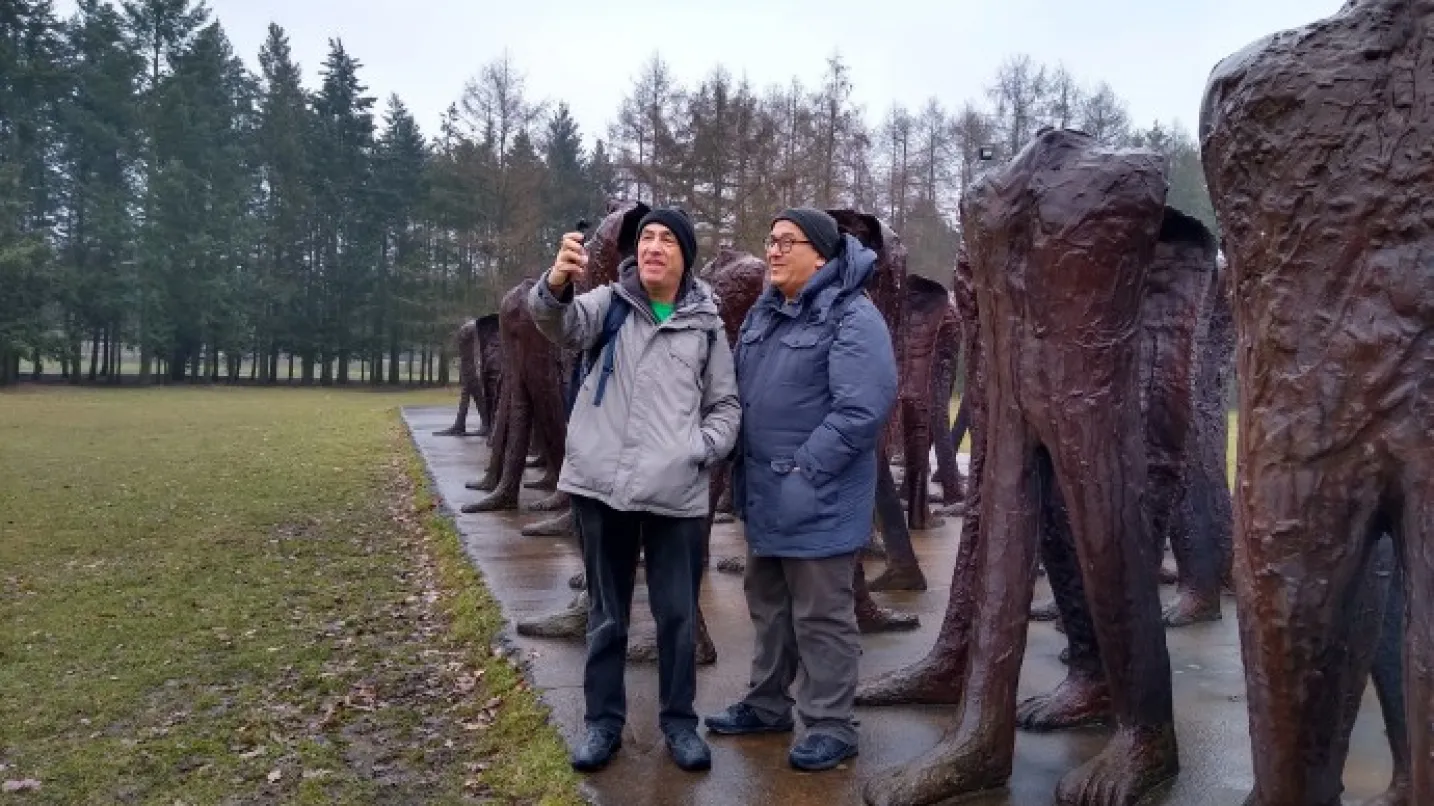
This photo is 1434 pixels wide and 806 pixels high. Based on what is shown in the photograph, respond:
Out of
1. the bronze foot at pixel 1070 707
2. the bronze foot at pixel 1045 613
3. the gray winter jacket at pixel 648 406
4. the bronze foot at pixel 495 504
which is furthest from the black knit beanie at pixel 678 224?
the bronze foot at pixel 495 504

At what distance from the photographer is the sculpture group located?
86.4 inches

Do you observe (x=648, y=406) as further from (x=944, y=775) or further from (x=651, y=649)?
(x=651, y=649)

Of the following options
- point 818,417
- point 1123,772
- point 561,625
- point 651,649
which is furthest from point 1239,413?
point 561,625

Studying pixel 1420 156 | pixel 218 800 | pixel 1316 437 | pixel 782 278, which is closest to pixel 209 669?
pixel 218 800

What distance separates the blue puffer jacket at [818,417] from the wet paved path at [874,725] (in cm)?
70

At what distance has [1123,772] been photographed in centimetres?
320

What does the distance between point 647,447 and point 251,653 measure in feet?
9.49

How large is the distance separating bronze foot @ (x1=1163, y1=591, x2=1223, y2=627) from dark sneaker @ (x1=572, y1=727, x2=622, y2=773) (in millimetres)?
2973

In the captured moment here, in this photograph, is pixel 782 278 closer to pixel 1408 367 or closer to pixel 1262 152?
pixel 1262 152

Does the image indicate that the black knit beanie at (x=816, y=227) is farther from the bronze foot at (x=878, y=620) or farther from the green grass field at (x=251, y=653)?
the bronze foot at (x=878, y=620)

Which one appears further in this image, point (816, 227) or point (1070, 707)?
point (1070, 707)

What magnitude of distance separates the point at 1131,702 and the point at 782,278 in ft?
5.43

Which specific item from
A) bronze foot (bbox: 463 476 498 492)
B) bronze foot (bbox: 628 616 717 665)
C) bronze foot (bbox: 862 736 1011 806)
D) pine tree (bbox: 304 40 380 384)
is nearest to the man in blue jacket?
bronze foot (bbox: 862 736 1011 806)

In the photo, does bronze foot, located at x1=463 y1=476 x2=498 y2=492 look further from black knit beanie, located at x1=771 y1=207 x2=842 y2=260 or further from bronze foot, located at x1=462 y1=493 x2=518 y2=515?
black knit beanie, located at x1=771 y1=207 x2=842 y2=260
